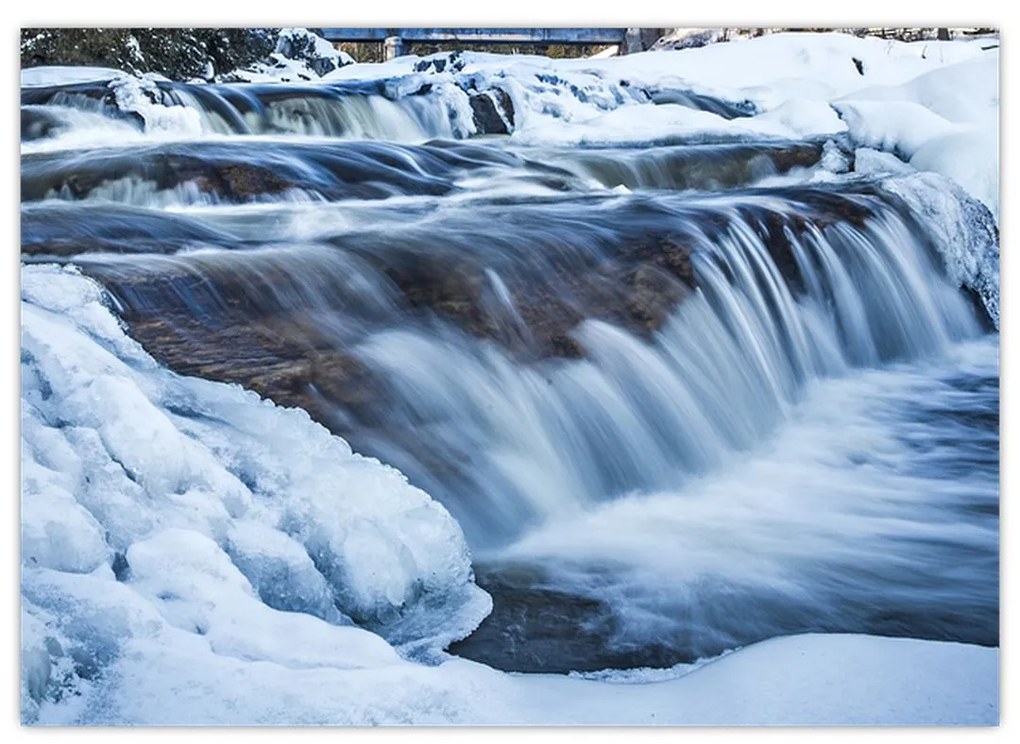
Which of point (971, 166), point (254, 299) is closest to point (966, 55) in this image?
point (971, 166)

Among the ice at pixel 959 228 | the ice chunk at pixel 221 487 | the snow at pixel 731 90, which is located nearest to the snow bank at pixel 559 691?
the ice chunk at pixel 221 487

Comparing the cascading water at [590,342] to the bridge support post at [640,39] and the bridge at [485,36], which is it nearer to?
the bridge at [485,36]

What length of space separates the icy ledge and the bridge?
30.2 inches

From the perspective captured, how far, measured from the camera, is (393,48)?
9.16 ft

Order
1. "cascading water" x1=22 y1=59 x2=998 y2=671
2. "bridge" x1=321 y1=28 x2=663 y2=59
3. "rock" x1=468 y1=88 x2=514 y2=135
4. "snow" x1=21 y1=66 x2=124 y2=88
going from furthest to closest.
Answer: "rock" x1=468 y1=88 x2=514 y2=135, "bridge" x1=321 y1=28 x2=663 y2=59, "snow" x1=21 y1=66 x2=124 y2=88, "cascading water" x1=22 y1=59 x2=998 y2=671

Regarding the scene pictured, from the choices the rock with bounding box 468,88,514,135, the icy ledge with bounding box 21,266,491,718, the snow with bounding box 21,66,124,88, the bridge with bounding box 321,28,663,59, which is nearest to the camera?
the icy ledge with bounding box 21,266,491,718

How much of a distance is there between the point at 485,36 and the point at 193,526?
1153mm

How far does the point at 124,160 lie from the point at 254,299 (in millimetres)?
497

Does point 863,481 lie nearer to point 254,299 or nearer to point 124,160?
point 254,299

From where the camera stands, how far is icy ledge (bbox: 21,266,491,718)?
90.4 inches

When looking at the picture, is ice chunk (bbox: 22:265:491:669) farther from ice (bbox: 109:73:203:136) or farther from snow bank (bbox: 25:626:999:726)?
ice (bbox: 109:73:203:136)

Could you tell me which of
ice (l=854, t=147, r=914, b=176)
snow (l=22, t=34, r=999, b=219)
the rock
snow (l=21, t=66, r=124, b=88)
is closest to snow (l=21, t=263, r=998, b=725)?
snow (l=21, t=66, r=124, b=88)

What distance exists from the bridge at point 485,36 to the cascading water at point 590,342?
0.40 feet

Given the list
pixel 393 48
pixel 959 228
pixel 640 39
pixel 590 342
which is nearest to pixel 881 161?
pixel 959 228
